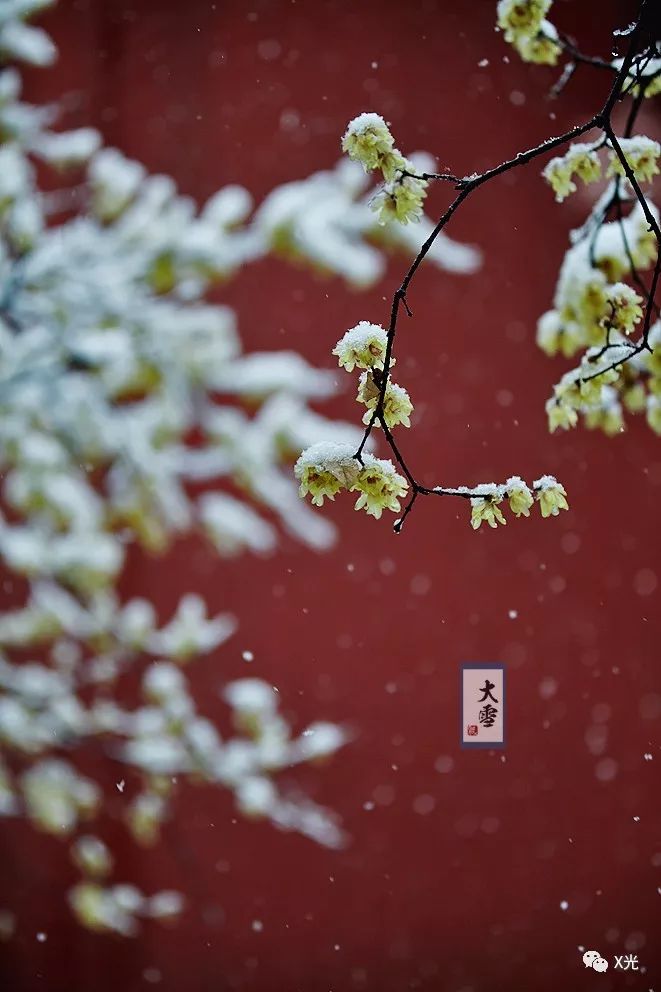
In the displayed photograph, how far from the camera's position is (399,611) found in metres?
2.57

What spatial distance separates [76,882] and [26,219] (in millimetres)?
1717

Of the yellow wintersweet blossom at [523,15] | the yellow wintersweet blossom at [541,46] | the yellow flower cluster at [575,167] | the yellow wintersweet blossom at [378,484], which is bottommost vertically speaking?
the yellow wintersweet blossom at [378,484]

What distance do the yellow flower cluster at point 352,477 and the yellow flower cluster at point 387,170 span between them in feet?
1.19

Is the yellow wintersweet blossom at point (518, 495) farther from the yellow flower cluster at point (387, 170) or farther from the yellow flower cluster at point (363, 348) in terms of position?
the yellow flower cluster at point (387, 170)

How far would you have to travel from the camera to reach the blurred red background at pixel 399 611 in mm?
2545

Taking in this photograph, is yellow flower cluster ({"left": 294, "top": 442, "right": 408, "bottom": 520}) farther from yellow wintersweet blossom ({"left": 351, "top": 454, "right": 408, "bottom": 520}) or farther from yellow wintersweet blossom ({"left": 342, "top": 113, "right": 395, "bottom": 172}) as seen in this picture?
yellow wintersweet blossom ({"left": 342, "top": 113, "right": 395, "bottom": 172})

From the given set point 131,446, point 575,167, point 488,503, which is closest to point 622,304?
point 575,167

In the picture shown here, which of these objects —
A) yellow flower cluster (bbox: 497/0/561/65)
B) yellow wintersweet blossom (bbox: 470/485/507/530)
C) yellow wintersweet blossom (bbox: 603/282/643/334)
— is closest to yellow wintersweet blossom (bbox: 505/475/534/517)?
yellow wintersweet blossom (bbox: 470/485/507/530)

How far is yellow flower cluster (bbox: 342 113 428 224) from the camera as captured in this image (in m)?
1.39

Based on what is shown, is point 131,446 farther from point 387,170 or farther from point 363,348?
point 387,170

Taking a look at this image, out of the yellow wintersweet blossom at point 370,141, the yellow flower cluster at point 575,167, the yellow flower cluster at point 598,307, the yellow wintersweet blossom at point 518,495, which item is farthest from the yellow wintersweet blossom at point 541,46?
the yellow wintersweet blossom at point 518,495

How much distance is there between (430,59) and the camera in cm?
260

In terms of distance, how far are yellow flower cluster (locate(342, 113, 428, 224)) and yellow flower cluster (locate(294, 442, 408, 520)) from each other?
1.19 ft

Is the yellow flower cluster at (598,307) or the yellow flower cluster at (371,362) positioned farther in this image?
the yellow flower cluster at (598,307)
